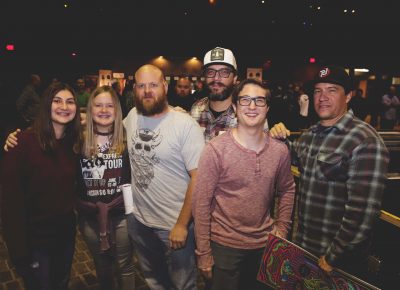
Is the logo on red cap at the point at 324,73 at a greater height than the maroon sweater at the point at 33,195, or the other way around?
the logo on red cap at the point at 324,73

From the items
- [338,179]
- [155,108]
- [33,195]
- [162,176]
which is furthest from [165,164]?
[338,179]

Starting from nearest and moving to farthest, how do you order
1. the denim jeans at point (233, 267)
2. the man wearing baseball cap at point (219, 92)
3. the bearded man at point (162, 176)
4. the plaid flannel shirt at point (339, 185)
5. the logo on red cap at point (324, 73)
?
the plaid flannel shirt at point (339, 185)
the denim jeans at point (233, 267)
the logo on red cap at point (324, 73)
the bearded man at point (162, 176)
the man wearing baseball cap at point (219, 92)

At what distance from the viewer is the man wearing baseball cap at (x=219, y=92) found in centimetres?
310

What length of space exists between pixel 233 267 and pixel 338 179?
1024 millimetres

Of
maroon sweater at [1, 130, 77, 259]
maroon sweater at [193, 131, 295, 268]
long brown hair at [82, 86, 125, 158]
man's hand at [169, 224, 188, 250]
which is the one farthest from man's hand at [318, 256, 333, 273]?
maroon sweater at [1, 130, 77, 259]

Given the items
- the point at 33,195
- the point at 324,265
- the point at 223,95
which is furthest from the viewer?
the point at 223,95

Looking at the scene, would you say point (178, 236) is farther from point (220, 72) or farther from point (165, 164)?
point (220, 72)

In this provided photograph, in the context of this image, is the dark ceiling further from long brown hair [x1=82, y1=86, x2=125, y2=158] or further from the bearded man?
the bearded man

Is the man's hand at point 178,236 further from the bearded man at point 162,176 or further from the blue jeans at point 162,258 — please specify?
the blue jeans at point 162,258

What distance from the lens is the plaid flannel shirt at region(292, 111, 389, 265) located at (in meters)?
2.08

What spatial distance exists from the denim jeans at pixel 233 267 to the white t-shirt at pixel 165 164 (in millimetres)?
573

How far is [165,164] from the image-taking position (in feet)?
8.93

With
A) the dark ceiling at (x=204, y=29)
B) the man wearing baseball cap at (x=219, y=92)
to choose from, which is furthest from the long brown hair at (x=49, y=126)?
the dark ceiling at (x=204, y=29)

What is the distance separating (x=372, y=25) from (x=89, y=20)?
15.0m
